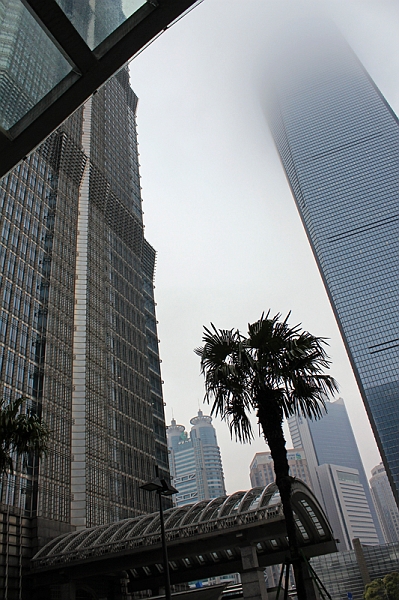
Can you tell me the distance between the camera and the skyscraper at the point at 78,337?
4819cm

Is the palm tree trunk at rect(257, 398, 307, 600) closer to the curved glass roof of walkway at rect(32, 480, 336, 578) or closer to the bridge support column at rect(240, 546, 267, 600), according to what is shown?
the curved glass roof of walkway at rect(32, 480, 336, 578)

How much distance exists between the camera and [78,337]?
62.1m

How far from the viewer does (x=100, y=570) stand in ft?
101

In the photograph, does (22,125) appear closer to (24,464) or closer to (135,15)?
(135,15)

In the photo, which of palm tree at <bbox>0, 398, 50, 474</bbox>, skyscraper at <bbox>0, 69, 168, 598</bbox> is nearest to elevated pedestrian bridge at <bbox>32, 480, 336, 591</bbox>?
skyscraper at <bbox>0, 69, 168, 598</bbox>

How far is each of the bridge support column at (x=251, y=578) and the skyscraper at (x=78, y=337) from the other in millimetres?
20514

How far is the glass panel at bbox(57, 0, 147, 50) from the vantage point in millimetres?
6254

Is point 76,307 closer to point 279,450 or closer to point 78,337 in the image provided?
point 78,337

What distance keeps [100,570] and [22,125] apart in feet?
103

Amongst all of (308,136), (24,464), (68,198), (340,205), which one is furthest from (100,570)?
(308,136)

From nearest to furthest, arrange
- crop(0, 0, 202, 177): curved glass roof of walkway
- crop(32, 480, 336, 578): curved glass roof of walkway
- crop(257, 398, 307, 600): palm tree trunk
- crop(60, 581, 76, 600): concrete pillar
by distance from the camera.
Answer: crop(0, 0, 202, 177): curved glass roof of walkway → crop(257, 398, 307, 600): palm tree trunk → crop(32, 480, 336, 578): curved glass roof of walkway → crop(60, 581, 76, 600): concrete pillar

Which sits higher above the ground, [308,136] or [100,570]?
[308,136]

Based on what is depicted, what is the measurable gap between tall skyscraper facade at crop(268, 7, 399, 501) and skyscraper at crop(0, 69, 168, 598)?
275 ft

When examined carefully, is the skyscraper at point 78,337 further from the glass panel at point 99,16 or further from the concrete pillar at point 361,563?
the concrete pillar at point 361,563
